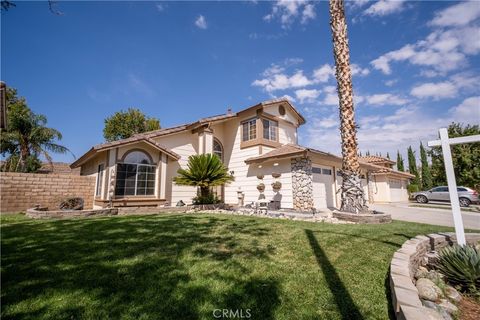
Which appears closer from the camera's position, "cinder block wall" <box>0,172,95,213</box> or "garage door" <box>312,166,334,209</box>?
"cinder block wall" <box>0,172,95,213</box>

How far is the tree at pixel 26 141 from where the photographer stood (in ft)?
51.6

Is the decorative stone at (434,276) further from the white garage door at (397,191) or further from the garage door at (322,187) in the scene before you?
the white garage door at (397,191)

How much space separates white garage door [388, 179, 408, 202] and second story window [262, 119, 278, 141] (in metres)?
14.8

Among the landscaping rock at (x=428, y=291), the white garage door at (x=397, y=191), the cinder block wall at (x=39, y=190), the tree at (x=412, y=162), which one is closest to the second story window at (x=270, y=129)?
the cinder block wall at (x=39, y=190)

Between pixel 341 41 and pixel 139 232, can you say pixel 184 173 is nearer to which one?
pixel 139 232

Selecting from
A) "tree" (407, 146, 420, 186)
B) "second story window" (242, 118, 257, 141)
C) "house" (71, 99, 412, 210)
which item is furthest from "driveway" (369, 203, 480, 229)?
"tree" (407, 146, 420, 186)

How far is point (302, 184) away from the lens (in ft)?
40.7

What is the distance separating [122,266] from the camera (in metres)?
3.60

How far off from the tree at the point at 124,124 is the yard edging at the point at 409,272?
31.2m

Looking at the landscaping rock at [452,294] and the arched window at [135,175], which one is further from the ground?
the arched window at [135,175]

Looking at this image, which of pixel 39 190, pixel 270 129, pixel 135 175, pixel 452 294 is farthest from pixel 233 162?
pixel 452 294

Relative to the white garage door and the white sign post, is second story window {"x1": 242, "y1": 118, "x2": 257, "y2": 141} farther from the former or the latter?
the white garage door

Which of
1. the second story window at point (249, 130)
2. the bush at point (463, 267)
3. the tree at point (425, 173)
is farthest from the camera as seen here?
the tree at point (425, 173)

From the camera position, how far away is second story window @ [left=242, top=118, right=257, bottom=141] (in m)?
15.4
